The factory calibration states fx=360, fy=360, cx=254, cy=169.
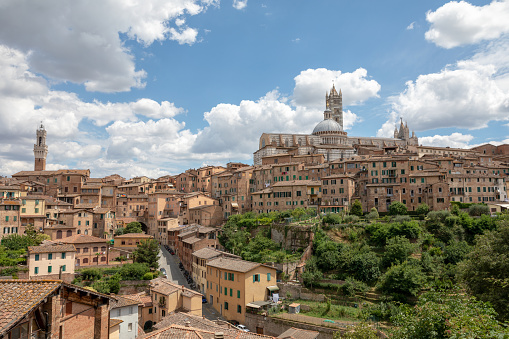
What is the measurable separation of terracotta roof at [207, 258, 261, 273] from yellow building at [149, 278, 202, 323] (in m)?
5.05

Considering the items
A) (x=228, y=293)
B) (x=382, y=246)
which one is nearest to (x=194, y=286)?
(x=228, y=293)

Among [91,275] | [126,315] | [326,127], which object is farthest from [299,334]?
[326,127]

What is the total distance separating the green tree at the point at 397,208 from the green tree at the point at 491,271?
2656 cm

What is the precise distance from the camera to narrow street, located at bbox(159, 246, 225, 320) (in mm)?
37216

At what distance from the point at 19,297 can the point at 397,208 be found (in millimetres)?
49498

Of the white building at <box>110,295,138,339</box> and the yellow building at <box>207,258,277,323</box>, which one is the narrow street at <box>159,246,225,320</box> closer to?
the yellow building at <box>207,258,277,323</box>

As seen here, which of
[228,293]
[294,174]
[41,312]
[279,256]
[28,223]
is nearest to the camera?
[41,312]

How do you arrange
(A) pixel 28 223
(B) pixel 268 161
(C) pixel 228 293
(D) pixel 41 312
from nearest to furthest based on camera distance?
(D) pixel 41 312 → (C) pixel 228 293 → (A) pixel 28 223 → (B) pixel 268 161

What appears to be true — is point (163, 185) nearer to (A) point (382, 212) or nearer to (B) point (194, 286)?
(B) point (194, 286)

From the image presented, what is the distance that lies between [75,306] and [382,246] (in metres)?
39.7

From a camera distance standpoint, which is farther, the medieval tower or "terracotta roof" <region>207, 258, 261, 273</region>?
the medieval tower

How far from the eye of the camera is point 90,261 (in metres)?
47.4

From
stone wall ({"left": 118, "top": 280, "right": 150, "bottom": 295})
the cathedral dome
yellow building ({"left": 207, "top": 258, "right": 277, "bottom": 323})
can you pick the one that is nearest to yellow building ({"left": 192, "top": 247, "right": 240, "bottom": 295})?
yellow building ({"left": 207, "top": 258, "right": 277, "bottom": 323})

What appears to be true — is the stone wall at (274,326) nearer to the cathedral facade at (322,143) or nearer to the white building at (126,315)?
the white building at (126,315)
